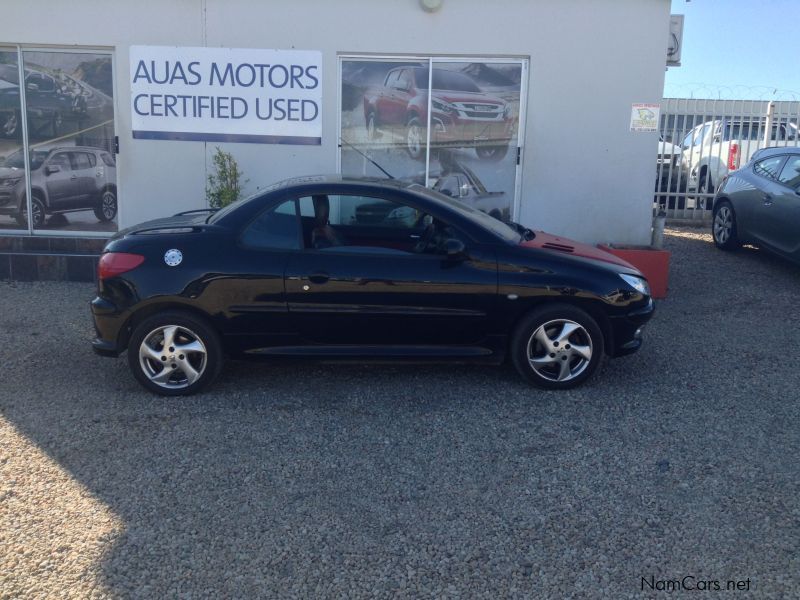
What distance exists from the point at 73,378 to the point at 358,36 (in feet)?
16.9

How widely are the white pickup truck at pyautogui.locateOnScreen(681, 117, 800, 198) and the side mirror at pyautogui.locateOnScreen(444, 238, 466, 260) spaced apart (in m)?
8.69

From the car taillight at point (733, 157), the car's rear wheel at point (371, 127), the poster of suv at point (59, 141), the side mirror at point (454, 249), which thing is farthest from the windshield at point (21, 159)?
the car taillight at point (733, 157)

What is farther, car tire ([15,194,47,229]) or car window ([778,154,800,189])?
car tire ([15,194,47,229])

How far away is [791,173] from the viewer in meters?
9.89

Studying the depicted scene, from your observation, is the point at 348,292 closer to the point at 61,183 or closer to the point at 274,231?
the point at 274,231

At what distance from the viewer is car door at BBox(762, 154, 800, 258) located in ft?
31.0

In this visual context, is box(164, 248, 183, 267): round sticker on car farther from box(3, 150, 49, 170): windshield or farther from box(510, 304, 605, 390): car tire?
box(3, 150, 49, 170): windshield

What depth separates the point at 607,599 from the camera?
3457mm

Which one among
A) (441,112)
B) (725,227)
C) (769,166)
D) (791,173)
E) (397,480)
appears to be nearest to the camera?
(397,480)

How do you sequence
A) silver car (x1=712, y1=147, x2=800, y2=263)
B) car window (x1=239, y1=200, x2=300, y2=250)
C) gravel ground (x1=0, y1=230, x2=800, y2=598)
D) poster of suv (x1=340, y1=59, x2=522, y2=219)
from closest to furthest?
gravel ground (x1=0, y1=230, x2=800, y2=598)
car window (x1=239, y1=200, x2=300, y2=250)
poster of suv (x1=340, y1=59, x2=522, y2=219)
silver car (x1=712, y1=147, x2=800, y2=263)

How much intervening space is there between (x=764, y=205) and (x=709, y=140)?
3505 mm

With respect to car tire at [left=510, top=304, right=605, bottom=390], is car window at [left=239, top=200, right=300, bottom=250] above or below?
above

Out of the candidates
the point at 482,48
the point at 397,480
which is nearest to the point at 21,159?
the point at 482,48

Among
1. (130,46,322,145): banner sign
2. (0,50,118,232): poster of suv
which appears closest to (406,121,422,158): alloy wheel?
(130,46,322,145): banner sign
